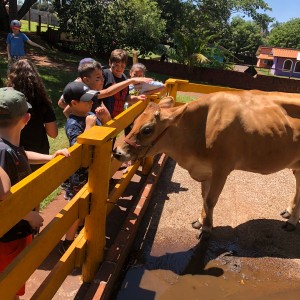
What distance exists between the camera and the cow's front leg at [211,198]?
156 inches

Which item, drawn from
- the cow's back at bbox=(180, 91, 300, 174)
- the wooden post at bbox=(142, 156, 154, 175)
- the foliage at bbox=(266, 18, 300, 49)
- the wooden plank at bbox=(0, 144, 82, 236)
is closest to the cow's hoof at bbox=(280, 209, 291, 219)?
the cow's back at bbox=(180, 91, 300, 174)

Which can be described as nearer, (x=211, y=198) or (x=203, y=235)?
(x=211, y=198)

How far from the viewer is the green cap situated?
2021 mm

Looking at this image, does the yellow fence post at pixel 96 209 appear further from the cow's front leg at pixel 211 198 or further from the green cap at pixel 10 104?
the cow's front leg at pixel 211 198

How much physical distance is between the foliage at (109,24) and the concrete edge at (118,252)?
56.4 feet

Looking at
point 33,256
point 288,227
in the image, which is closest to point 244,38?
point 288,227

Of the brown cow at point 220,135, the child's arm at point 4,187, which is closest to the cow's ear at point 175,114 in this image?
the brown cow at point 220,135

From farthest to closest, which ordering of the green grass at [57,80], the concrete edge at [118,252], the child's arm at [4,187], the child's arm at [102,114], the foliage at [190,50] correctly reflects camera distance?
the foliage at [190,50] → the green grass at [57,80] → the child's arm at [102,114] → the concrete edge at [118,252] → the child's arm at [4,187]

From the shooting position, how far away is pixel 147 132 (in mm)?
3629

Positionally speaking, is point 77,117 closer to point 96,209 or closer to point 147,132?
point 147,132

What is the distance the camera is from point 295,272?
3.72 meters

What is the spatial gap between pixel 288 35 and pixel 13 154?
81.2 m

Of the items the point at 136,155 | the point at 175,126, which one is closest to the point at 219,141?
the point at 175,126

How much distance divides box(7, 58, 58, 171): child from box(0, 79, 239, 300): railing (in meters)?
0.57
